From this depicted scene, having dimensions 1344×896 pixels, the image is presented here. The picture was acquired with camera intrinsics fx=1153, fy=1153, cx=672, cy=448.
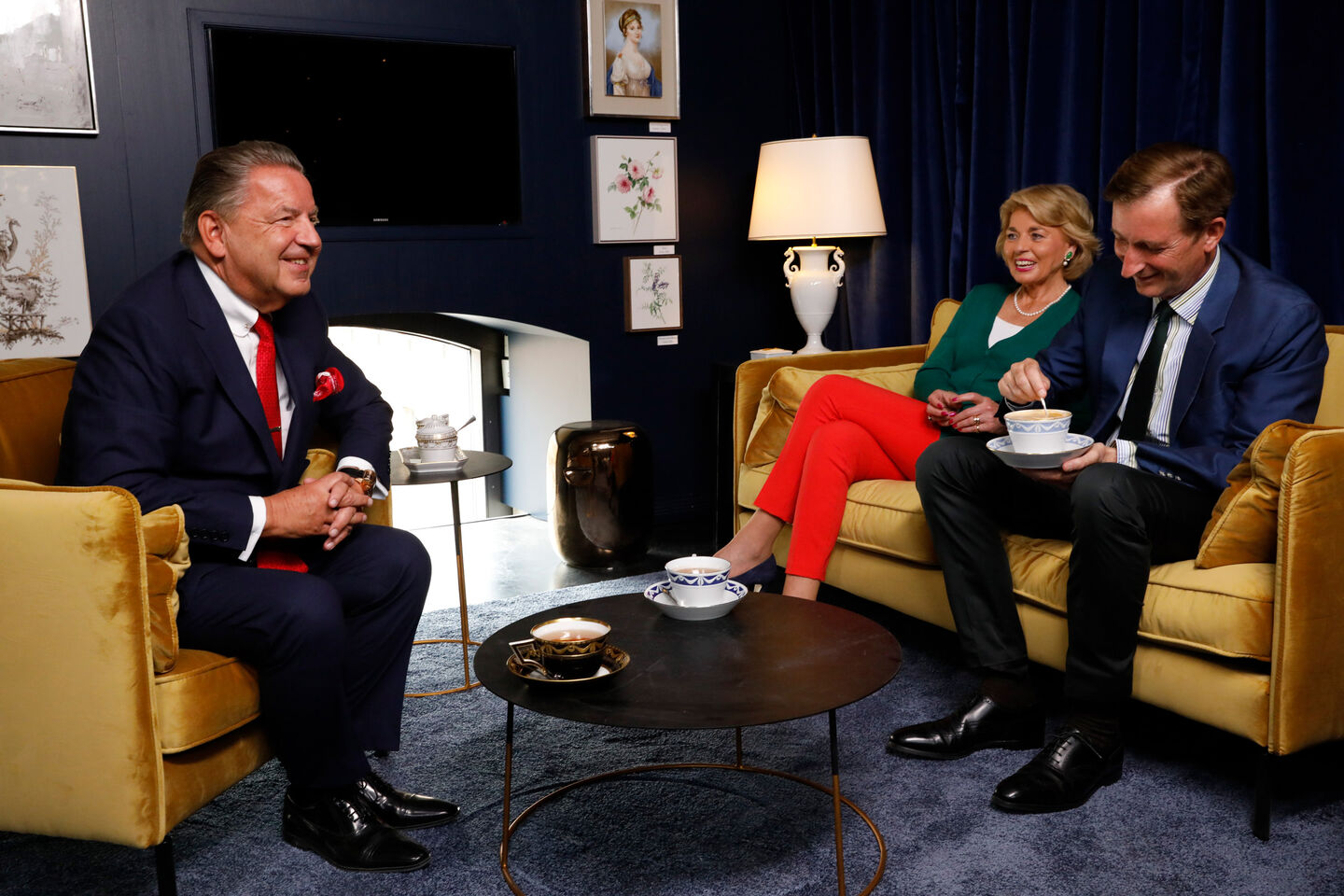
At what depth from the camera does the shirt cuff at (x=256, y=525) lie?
1.81m

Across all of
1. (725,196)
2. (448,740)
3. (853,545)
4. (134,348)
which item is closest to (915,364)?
(853,545)

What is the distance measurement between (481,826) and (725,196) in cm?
286

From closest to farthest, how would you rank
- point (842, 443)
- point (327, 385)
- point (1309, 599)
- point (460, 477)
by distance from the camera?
point (1309, 599), point (327, 385), point (460, 477), point (842, 443)

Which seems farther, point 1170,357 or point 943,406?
point 943,406

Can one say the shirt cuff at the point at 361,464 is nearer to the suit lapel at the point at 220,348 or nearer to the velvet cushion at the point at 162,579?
the suit lapel at the point at 220,348

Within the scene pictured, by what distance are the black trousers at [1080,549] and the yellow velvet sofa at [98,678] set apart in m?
1.35

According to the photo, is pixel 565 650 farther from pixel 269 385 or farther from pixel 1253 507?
pixel 1253 507

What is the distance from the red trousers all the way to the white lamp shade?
109cm

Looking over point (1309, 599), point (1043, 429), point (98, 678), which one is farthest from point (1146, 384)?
point (98, 678)

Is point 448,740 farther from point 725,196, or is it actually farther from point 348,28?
point 725,196

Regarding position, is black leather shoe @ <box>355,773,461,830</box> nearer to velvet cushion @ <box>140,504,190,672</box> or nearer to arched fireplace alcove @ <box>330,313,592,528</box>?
velvet cushion @ <box>140,504,190,672</box>

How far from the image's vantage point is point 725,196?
14.0 ft

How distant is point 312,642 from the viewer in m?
1.72

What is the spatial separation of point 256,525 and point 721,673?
77 centimetres
